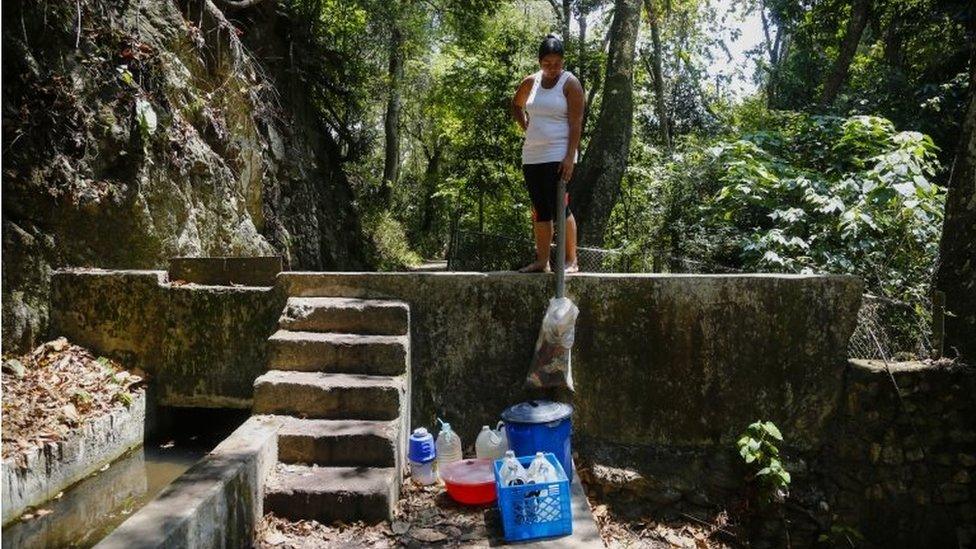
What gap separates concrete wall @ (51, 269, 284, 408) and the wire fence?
437 centimetres

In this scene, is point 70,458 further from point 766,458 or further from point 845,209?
point 845,209

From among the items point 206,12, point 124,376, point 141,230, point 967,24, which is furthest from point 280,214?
point 967,24

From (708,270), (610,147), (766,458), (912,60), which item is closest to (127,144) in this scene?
(766,458)

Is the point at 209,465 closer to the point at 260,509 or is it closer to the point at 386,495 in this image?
the point at 260,509

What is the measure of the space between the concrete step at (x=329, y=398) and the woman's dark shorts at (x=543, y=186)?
1.70m

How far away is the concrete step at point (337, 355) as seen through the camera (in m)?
4.27

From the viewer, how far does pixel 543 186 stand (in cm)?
476

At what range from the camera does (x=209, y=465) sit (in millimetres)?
3186

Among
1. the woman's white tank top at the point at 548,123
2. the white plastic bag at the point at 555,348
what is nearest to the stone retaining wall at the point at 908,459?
the white plastic bag at the point at 555,348

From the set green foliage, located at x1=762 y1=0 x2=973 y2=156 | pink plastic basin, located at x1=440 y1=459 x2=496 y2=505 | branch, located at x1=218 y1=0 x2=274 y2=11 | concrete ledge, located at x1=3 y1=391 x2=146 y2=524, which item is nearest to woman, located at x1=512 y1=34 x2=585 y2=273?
pink plastic basin, located at x1=440 y1=459 x2=496 y2=505

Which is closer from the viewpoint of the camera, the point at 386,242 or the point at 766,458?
the point at 766,458

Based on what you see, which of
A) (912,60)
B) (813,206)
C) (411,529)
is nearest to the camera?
(411,529)

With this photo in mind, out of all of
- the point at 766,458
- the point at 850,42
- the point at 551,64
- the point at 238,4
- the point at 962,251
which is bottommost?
the point at 766,458

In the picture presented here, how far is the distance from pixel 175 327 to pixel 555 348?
2944mm
